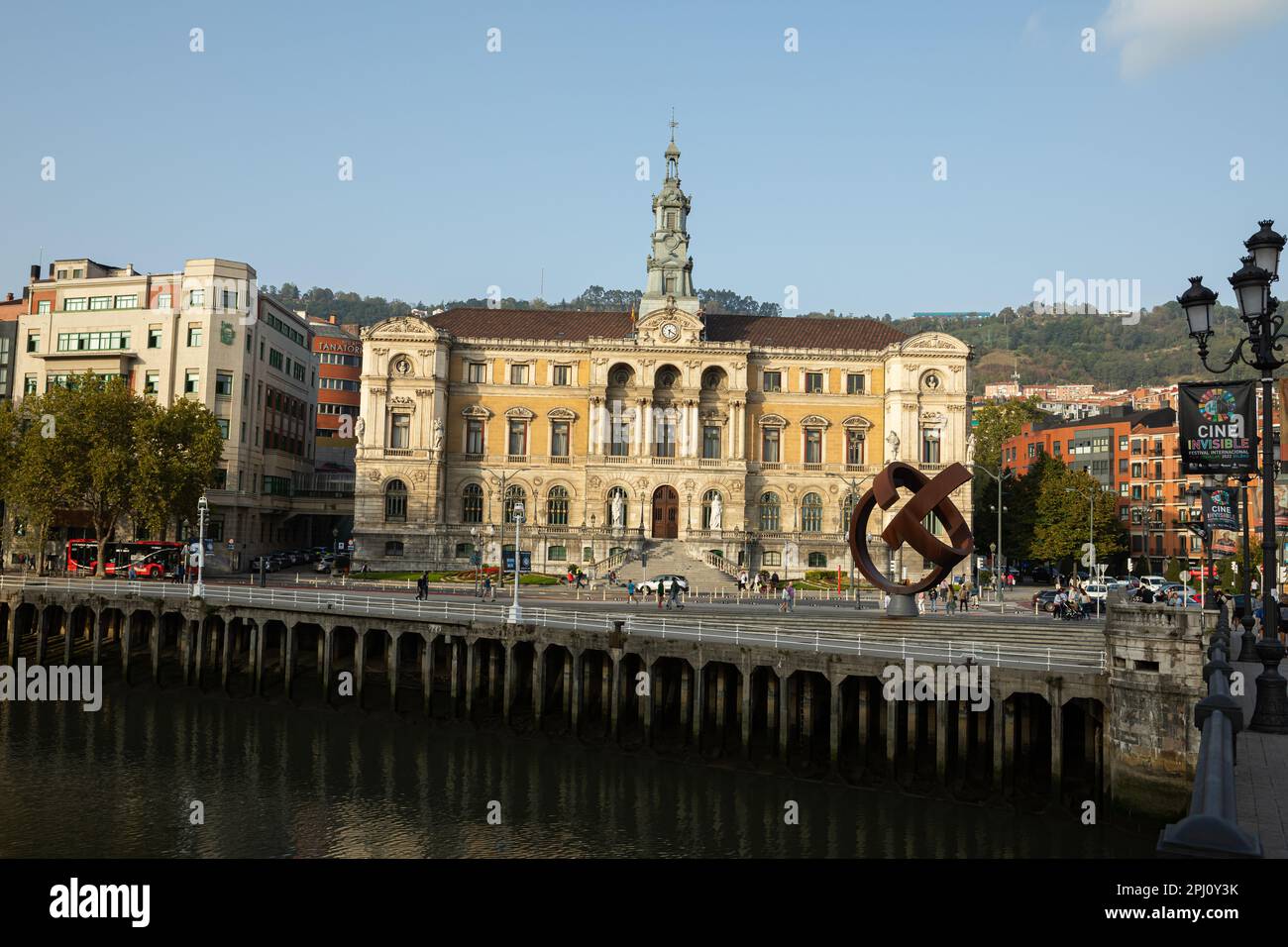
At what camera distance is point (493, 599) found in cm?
6419

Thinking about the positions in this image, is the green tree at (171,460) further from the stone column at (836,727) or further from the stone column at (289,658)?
the stone column at (836,727)

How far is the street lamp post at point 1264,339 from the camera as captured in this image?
2028cm

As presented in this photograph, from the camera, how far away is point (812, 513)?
101625 mm

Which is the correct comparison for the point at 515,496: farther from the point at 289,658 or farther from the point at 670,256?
the point at 289,658

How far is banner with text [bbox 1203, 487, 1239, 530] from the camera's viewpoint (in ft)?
112

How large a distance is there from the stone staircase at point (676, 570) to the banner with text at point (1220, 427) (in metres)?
62.9

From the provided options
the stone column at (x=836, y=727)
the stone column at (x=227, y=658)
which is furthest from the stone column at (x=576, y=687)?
the stone column at (x=227, y=658)

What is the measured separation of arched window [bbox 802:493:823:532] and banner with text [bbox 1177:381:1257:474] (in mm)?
77675

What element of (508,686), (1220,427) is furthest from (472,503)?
(1220,427)

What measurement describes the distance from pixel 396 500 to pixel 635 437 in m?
23.3

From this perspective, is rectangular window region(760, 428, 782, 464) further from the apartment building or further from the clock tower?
the apartment building

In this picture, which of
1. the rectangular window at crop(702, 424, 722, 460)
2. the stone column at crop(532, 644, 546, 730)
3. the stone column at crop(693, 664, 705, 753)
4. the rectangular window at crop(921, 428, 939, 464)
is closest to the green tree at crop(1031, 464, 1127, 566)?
the rectangular window at crop(921, 428, 939, 464)
